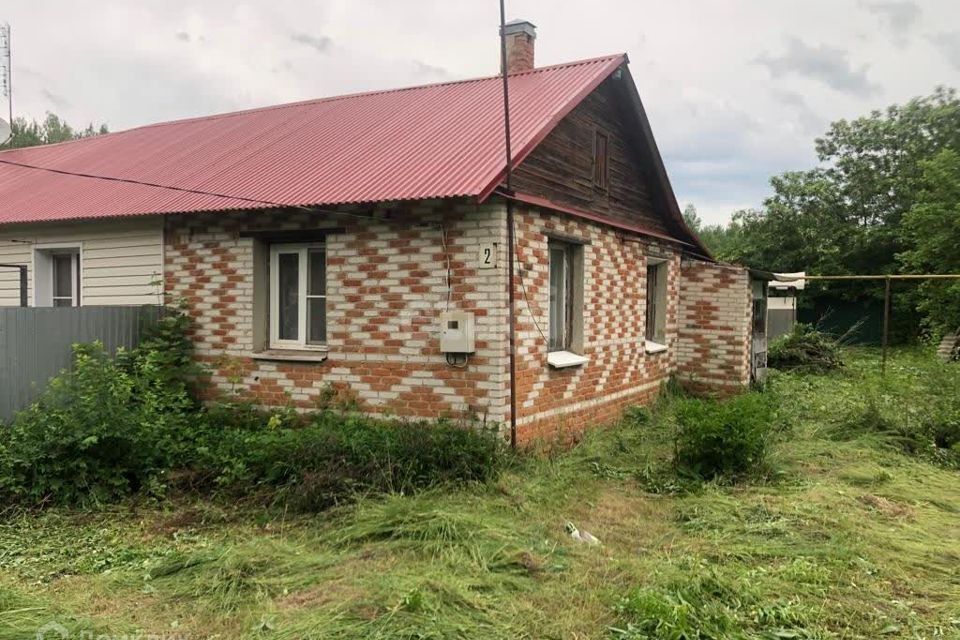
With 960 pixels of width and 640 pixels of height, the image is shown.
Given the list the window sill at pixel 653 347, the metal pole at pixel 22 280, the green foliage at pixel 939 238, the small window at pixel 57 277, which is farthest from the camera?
the green foliage at pixel 939 238

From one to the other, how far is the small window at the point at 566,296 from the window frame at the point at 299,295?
107 inches

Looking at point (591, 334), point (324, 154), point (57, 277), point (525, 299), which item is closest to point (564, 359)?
point (591, 334)

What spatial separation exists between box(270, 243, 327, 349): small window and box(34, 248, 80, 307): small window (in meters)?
3.40

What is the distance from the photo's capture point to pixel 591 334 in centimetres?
853

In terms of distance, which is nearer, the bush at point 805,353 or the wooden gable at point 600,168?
the wooden gable at point 600,168

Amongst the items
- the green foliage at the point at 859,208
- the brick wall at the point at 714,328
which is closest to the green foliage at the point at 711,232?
the green foliage at the point at 859,208

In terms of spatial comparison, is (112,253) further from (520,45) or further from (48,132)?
(48,132)

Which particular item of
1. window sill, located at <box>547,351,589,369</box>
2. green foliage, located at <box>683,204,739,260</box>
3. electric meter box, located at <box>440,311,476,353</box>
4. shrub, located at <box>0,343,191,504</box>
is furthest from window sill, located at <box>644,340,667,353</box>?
green foliage, located at <box>683,204,739,260</box>

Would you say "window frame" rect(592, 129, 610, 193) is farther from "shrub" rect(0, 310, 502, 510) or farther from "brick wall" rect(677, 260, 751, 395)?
"shrub" rect(0, 310, 502, 510)

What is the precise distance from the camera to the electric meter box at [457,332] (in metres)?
6.57

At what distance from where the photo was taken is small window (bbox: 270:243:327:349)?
306 inches

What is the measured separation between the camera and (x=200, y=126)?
11867 mm

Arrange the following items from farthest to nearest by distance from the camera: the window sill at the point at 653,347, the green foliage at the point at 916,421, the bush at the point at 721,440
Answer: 1. the window sill at the point at 653,347
2. the green foliage at the point at 916,421
3. the bush at the point at 721,440

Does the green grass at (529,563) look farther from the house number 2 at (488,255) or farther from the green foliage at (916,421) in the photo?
the house number 2 at (488,255)
